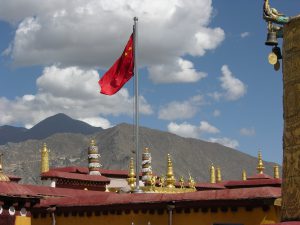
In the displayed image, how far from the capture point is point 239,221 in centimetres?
1633

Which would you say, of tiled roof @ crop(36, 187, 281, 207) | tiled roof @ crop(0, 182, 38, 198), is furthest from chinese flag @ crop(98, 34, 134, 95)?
tiled roof @ crop(0, 182, 38, 198)

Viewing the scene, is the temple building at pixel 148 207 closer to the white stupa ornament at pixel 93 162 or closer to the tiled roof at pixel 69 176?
the tiled roof at pixel 69 176

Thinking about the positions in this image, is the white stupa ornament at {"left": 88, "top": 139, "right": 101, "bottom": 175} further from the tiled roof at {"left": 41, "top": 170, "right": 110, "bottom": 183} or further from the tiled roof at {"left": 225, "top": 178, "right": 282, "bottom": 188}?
the tiled roof at {"left": 225, "top": 178, "right": 282, "bottom": 188}

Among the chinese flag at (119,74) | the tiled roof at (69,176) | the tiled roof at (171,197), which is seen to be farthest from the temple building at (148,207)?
the tiled roof at (69,176)

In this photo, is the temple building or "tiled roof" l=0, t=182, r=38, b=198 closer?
the temple building

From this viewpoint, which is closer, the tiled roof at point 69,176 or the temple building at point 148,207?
the temple building at point 148,207

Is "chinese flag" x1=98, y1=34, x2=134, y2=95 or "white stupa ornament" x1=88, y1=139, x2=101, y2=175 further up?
"chinese flag" x1=98, y1=34, x2=134, y2=95

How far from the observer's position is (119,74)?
74.7ft

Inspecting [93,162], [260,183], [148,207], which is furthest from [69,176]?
[148,207]

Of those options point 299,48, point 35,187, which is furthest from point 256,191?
point 35,187

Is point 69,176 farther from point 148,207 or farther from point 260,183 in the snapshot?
point 148,207

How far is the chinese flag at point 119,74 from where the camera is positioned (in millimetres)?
22594

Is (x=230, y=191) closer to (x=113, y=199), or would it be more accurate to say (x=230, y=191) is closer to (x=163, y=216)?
(x=163, y=216)

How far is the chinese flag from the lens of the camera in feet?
74.1
